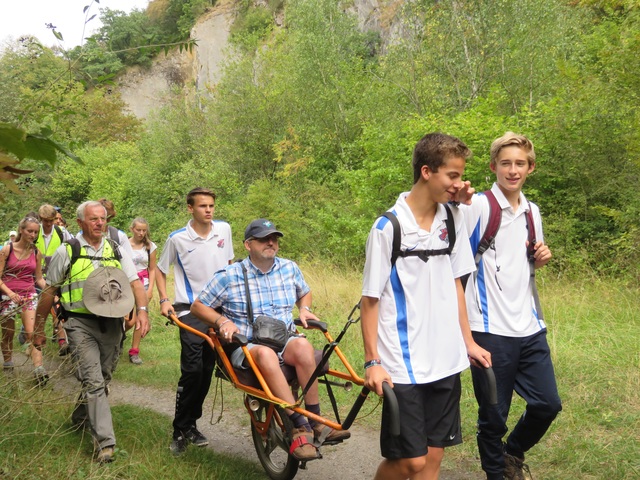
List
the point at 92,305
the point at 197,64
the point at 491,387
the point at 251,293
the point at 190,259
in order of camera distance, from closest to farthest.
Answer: the point at 491,387
the point at 251,293
the point at 92,305
the point at 190,259
the point at 197,64

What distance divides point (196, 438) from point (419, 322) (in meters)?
3.19

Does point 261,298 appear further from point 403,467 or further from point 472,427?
point 472,427

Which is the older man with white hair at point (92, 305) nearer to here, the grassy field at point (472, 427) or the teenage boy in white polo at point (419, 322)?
the grassy field at point (472, 427)

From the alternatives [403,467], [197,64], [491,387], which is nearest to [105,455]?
[403,467]

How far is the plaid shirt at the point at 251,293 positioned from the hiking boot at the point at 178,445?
1349 mm

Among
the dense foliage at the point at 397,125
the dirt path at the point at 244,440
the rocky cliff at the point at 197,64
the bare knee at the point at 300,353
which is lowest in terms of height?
the dirt path at the point at 244,440

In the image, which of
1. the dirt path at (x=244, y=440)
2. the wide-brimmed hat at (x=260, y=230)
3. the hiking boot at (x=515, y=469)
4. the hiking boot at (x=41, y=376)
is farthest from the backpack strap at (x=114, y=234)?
the hiking boot at (x=515, y=469)

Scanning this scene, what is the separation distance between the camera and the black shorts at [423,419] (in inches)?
126

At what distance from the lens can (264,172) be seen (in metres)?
28.3

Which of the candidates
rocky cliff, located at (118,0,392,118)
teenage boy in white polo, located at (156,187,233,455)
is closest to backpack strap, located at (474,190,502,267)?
teenage boy in white polo, located at (156,187,233,455)

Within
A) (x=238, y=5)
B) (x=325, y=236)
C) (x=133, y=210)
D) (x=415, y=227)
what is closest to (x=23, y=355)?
(x=415, y=227)

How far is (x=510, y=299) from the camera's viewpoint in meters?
3.96

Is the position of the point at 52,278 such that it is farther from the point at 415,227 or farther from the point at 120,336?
the point at 415,227

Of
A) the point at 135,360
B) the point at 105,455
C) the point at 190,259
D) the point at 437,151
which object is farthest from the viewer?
the point at 135,360
